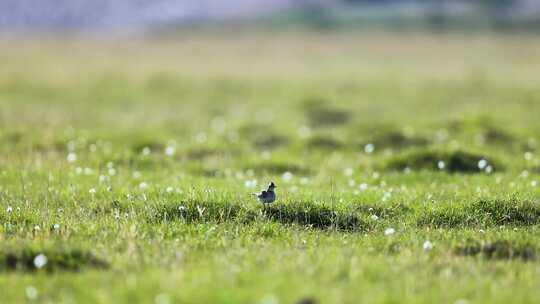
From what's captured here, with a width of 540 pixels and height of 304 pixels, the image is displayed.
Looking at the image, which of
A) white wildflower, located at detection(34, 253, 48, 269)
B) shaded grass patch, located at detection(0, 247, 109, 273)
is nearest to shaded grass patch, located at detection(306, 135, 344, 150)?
shaded grass patch, located at detection(0, 247, 109, 273)

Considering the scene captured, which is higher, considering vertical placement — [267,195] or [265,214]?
[267,195]

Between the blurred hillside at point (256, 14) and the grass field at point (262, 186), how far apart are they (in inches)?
1750

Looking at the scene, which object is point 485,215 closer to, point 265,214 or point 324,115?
point 265,214

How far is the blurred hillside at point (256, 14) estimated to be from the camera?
73.2m

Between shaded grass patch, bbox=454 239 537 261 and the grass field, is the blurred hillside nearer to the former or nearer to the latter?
the grass field

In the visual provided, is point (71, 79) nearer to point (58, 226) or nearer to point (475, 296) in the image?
point (58, 226)

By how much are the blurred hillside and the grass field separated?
44.4 metres

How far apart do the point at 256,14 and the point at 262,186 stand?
80.5m

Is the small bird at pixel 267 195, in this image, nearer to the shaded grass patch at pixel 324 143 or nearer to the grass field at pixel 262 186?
the grass field at pixel 262 186

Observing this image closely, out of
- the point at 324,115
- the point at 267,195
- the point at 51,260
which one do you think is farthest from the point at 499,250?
the point at 324,115

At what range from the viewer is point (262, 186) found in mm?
10758

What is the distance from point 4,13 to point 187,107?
58.0 meters

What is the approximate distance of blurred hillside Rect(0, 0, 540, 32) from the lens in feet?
240

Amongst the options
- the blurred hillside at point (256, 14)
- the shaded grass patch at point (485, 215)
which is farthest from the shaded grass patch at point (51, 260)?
the blurred hillside at point (256, 14)
